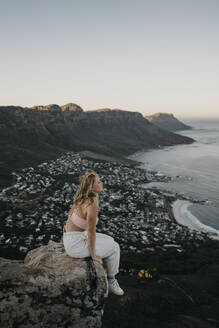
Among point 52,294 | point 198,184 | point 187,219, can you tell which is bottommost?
point 198,184

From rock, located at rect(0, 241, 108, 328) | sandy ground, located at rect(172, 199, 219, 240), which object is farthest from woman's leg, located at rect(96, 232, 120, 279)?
sandy ground, located at rect(172, 199, 219, 240)

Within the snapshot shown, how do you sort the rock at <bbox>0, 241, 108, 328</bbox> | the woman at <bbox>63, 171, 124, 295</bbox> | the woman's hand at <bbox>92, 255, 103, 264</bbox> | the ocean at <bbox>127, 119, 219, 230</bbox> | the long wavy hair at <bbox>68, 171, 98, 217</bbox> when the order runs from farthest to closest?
the ocean at <bbox>127, 119, 219, 230</bbox>
the woman's hand at <bbox>92, 255, 103, 264</bbox>
the long wavy hair at <bbox>68, 171, 98, 217</bbox>
the woman at <bbox>63, 171, 124, 295</bbox>
the rock at <bbox>0, 241, 108, 328</bbox>

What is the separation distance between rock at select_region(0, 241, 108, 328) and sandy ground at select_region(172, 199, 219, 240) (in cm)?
4415

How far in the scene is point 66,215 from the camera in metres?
43.9

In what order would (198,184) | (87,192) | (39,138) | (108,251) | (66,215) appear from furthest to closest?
(39,138)
(198,184)
(66,215)
(108,251)
(87,192)

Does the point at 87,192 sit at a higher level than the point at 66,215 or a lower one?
higher

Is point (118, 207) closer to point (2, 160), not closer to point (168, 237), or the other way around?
point (168, 237)

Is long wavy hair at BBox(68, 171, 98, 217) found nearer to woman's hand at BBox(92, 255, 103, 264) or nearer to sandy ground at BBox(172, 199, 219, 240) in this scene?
woman's hand at BBox(92, 255, 103, 264)

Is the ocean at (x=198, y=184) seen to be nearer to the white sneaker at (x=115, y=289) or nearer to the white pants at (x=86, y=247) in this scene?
the white sneaker at (x=115, y=289)

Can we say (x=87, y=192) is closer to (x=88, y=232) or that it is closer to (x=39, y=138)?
(x=88, y=232)

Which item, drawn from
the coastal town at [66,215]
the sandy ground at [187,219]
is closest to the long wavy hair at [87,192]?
the coastal town at [66,215]

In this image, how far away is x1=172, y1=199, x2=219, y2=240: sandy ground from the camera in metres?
48.0

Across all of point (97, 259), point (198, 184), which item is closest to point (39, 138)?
point (198, 184)

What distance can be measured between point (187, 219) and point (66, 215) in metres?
28.8
